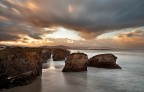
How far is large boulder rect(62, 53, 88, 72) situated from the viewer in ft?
105

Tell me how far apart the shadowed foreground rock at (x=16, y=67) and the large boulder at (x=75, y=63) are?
842 centimetres

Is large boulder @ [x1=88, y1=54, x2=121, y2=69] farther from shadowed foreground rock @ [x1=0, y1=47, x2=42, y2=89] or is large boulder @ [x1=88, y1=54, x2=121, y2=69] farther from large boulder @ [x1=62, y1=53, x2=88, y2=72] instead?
shadowed foreground rock @ [x1=0, y1=47, x2=42, y2=89]

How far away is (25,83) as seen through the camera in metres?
20.8

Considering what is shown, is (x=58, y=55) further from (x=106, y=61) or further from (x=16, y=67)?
(x=16, y=67)

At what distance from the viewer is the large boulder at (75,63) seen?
32.0m

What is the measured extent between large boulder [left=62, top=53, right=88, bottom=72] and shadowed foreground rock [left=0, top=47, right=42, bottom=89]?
8420mm

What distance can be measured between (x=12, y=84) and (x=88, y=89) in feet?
27.1

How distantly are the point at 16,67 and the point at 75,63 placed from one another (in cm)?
1358

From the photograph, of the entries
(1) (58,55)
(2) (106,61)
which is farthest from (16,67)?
(1) (58,55)

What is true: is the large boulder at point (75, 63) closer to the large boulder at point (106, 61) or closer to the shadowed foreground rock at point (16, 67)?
the large boulder at point (106, 61)

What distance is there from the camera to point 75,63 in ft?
106

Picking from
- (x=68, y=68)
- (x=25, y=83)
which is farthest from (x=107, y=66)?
(x=25, y=83)

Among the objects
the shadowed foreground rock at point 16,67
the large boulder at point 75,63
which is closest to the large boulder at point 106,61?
the large boulder at point 75,63

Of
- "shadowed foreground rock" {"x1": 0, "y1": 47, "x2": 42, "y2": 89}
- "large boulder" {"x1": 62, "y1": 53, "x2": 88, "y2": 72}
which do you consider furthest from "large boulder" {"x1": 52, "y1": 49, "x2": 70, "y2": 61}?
"shadowed foreground rock" {"x1": 0, "y1": 47, "x2": 42, "y2": 89}
